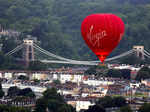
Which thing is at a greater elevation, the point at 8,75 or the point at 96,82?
the point at 8,75

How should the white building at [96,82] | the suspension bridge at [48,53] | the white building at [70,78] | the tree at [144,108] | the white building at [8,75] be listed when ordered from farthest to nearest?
the suspension bridge at [48,53]
the white building at [8,75]
the white building at [70,78]
the white building at [96,82]
the tree at [144,108]

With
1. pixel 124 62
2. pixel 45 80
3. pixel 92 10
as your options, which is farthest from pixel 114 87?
pixel 92 10

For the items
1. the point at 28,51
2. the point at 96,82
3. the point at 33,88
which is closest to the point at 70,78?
the point at 96,82

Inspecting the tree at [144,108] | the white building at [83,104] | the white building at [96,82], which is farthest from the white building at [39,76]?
the tree at [144,108]

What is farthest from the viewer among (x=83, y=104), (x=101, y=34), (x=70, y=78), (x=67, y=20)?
(x=67, y=20)

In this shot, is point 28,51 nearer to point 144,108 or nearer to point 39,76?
point 39,76

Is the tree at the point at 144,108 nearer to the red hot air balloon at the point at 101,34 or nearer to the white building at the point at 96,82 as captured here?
the red hot air balloon at the point at 101,34
